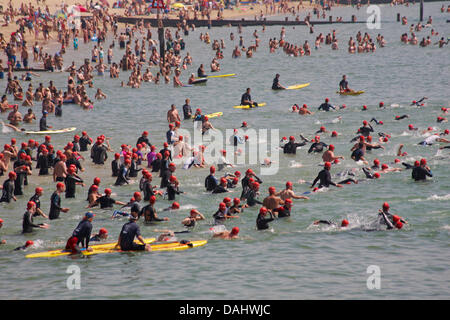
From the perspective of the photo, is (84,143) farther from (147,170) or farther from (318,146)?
(318,146)

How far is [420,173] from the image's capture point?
27.2 metres

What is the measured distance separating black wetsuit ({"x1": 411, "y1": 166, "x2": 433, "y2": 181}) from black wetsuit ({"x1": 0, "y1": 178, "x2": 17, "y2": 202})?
50.6ft

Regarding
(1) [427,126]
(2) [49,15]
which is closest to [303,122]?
(1) [427,126]

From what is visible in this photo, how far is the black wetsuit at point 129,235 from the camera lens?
1956cm

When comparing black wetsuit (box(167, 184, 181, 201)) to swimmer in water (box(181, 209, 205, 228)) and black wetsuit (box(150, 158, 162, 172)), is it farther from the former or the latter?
black wetsuit (box(150, 158, 162, 172))

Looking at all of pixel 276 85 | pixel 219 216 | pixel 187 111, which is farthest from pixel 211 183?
pixel 276 85

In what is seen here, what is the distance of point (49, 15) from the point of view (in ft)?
250

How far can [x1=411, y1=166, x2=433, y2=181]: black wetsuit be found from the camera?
88.8 ft

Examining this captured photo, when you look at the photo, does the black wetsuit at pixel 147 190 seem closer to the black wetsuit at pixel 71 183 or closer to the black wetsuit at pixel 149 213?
the black wetsuit at pixel 149 213

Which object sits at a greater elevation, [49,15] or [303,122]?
[49,15]

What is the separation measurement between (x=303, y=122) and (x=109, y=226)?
66.1ft

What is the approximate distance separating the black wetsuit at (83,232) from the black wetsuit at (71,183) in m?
5.97

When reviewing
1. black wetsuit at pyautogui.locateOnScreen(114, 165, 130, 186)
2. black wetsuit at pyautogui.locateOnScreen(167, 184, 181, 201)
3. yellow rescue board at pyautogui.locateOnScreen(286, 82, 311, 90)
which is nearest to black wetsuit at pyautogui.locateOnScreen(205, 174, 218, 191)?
black wetsuit at pyautogui.locateOnScreen(167, 184, 181, 201)
